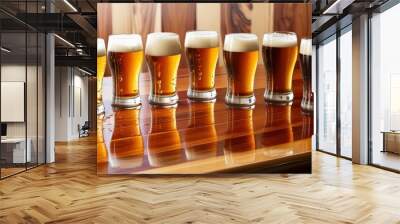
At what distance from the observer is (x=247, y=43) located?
5801 mm

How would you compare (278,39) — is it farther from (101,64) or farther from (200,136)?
(101,64)

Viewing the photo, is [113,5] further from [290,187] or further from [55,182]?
[290,187]

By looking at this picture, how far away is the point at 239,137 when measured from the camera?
579 centimetres

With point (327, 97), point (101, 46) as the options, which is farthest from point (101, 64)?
point (327, 97)

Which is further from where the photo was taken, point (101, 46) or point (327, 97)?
point (327, 97)

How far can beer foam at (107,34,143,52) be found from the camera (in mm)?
5707

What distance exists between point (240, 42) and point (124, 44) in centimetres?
174

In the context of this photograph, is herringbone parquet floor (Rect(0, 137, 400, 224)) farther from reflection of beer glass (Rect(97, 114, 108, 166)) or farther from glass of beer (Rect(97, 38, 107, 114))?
glass of beer (Rect(97, 38, 107, 114))

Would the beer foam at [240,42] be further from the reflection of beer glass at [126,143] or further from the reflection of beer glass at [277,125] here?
the reflection of beer glass at [126,143]

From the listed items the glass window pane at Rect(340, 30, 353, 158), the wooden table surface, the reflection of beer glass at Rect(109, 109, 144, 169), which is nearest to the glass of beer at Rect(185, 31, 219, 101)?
the wooden table surface

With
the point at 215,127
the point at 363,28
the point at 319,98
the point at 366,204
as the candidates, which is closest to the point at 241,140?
the point at 215,127

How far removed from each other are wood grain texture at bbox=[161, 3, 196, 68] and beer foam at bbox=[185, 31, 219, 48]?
3.1 inches

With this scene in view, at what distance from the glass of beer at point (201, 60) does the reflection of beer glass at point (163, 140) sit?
1.65ft

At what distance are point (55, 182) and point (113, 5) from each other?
2715 millimetres
